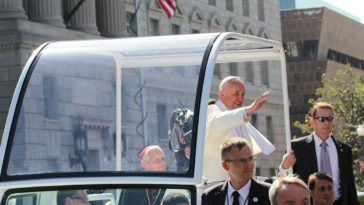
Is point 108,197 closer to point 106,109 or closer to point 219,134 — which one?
point 106,109

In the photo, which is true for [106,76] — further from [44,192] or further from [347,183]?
[347,183]

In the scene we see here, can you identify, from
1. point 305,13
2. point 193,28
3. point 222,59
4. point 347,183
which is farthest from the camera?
point 305,13

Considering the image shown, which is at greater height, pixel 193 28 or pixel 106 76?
pixel 193 28

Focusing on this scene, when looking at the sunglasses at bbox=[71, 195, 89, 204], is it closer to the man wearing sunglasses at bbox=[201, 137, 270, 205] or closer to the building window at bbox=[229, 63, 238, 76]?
the man wearing sunglasses at bbox=[201, 137, 270, 205]

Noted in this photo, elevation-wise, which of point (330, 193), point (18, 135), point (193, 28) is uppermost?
point (193, 28)

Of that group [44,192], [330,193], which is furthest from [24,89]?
[330,193]

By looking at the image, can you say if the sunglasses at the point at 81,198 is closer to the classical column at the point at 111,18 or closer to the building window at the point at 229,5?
the classical column at the point at 111,18

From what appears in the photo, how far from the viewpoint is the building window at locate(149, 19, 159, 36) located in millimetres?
43250

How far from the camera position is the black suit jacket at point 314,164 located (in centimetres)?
881

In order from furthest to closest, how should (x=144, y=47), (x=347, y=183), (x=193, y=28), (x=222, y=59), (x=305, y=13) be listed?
(x=305, y=13) < (x=193, y=28) < (x=222, y=59) < (x=347, y=183) < (x=144, y=47)

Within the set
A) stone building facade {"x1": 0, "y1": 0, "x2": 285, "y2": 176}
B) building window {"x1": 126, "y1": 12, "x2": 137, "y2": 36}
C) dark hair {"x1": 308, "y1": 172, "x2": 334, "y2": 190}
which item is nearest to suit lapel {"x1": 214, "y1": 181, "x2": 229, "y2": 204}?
stone building facade {"x1": 0, "y1": 0, "x2": 285, "y2": 176}

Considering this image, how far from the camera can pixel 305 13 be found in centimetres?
7775

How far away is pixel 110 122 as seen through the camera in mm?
7910

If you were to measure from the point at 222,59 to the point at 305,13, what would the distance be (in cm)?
6906
